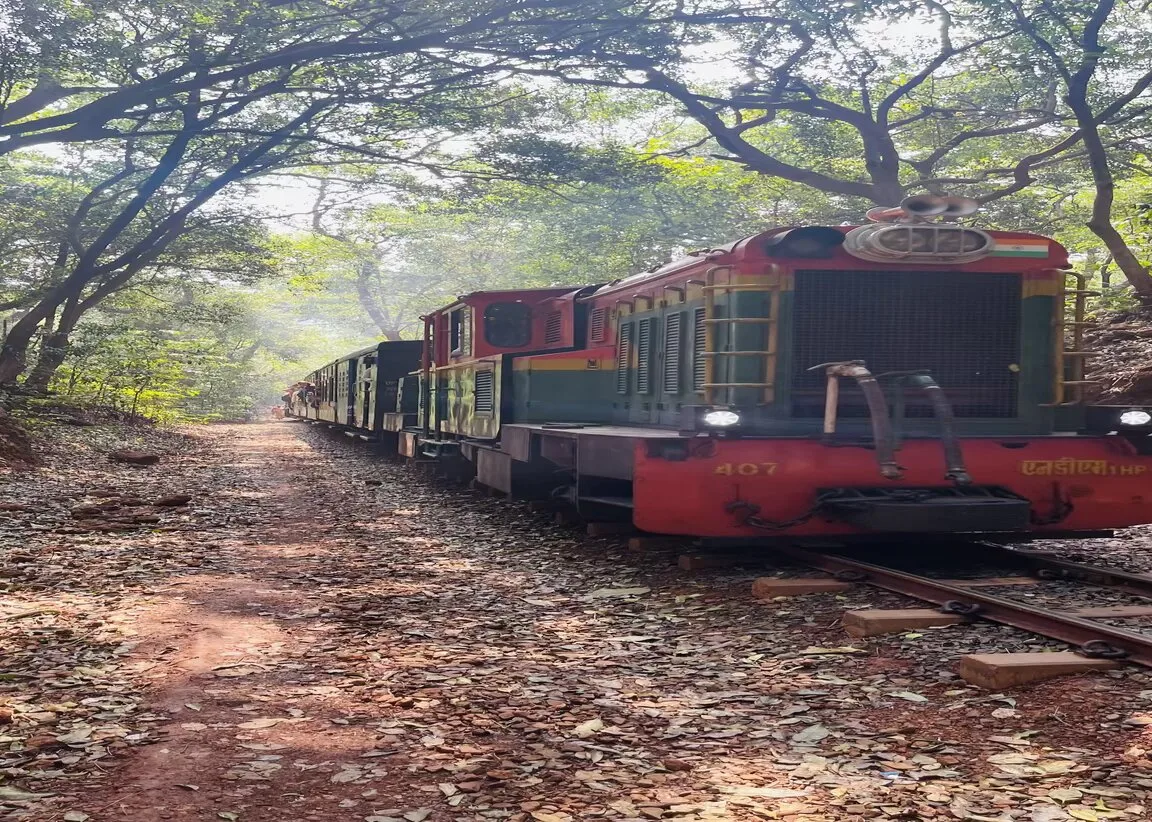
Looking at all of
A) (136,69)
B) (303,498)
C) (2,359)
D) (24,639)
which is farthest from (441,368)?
(2,359)

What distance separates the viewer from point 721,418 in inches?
239

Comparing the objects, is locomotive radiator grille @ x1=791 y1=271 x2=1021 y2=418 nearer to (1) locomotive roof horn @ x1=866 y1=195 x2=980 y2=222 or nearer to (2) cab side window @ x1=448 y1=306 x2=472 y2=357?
(1) locomotive roof horn @ x1=866 y1=195 x2=980 y2=222

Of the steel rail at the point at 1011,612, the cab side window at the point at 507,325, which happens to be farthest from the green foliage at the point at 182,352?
the steel rail at the point at 1011,612

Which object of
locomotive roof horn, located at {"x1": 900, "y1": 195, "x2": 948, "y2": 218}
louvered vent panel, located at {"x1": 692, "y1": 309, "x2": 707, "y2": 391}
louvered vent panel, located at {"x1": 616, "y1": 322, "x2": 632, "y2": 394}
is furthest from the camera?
louvered vent panel, located at {"x1": 616, "y1": 322, "x2": 632, "y2": 394}

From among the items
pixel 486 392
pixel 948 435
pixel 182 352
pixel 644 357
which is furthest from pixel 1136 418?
pixel 182 352

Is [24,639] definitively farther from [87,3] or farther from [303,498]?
[87,3]

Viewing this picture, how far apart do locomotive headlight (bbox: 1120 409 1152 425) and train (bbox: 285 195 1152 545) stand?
2cm

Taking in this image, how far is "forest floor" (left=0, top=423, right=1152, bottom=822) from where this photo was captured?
2936 millimetres

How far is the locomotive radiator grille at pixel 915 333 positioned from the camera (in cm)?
670

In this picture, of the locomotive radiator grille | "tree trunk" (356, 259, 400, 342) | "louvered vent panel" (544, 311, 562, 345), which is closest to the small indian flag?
the locomotive radiator grille

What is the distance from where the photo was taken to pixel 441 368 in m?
12.2

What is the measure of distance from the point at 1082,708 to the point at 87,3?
40.7 feet

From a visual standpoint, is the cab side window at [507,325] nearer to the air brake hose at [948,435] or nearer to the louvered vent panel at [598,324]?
the louvered vent panel at [598,324]

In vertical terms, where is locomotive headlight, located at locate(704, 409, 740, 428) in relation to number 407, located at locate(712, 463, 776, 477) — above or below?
above
